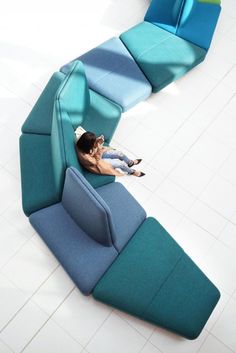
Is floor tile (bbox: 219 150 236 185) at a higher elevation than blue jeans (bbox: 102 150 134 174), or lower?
lower

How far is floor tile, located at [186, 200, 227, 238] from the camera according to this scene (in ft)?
13.8

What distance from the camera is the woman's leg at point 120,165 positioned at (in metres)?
4.19

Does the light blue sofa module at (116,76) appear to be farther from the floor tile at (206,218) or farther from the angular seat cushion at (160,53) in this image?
the floor tile at (206,218)

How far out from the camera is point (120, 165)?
425 centimetres

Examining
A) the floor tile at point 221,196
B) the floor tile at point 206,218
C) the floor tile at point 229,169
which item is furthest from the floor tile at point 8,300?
the floor tile at point 229,169

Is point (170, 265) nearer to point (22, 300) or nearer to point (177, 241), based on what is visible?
point (177, 241)

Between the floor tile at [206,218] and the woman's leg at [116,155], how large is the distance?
937 mm

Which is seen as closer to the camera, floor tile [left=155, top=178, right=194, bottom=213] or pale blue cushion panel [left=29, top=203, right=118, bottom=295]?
pale blue cushion panel [left=29, top=203, right=118, bottom=295]

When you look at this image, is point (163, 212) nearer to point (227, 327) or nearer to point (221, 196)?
point (221, 196)

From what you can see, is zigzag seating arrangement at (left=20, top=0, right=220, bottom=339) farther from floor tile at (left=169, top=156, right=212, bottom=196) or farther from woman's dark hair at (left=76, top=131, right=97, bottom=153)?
floor tile at (left=169, top=156, right=212, bottom=196)

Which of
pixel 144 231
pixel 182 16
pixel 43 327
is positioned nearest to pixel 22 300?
pixel 43 327

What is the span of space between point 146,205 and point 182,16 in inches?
108

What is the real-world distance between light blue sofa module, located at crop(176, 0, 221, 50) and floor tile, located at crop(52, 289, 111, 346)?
145 inches

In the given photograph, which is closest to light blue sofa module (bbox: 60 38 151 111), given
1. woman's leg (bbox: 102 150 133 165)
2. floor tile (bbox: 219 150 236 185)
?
woman's leg (bbox: 102 150 133 165)
